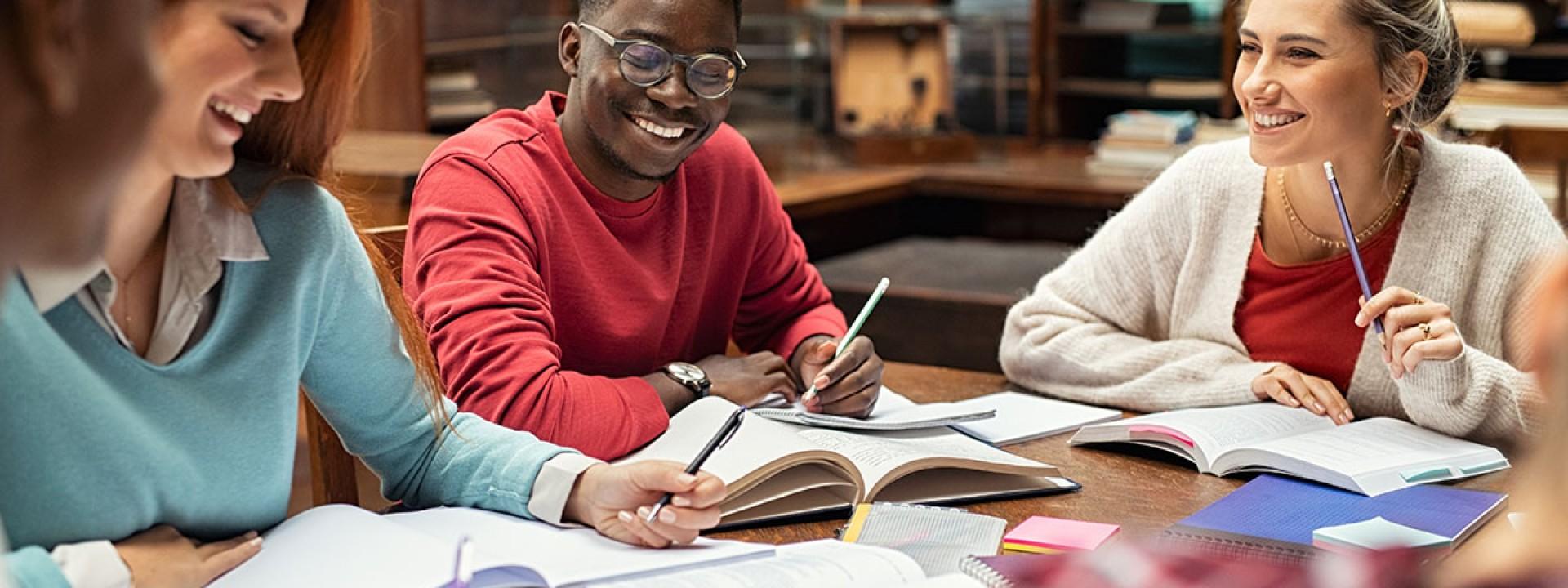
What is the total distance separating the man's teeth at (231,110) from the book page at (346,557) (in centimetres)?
34

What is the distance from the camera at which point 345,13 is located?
129cm

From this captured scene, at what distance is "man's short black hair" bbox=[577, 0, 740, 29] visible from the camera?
1.91 m

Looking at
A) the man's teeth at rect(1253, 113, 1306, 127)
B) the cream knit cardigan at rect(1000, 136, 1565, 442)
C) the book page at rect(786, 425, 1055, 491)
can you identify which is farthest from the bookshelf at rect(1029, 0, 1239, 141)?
the book page at rect(786, 425, 1055, 491)

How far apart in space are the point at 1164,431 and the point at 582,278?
665 mm

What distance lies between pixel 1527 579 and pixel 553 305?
56.4 inches

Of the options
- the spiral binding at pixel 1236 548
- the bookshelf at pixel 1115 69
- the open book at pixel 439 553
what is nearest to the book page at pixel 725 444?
the open book at pixel 439 553

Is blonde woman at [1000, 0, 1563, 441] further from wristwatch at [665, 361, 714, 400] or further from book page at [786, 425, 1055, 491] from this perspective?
wristwatch at [665, 361, 714, 400]

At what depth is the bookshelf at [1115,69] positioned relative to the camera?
6.18m

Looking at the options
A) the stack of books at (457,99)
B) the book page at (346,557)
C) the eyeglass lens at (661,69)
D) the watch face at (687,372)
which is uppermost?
the eyeglass lens at (661,69)

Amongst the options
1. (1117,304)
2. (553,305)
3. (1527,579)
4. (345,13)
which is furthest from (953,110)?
(1527,579)

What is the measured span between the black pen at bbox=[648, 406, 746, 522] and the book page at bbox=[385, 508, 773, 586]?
1.4 inches

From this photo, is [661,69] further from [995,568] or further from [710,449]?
[995,568]

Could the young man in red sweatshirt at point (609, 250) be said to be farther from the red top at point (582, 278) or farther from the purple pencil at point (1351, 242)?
the purple pencil at point (1351, 242)

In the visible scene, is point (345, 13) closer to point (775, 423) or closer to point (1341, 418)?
point (775, 423)
